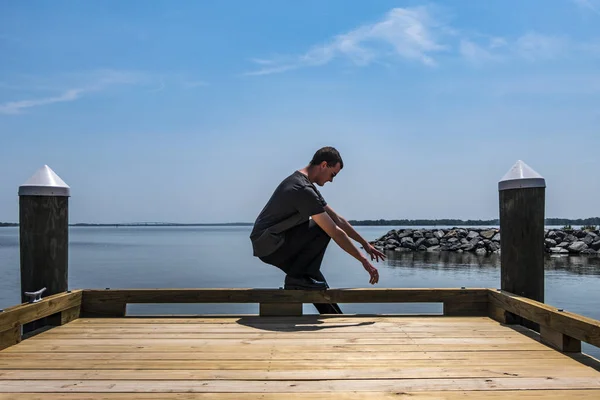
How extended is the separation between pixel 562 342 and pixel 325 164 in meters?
2.28

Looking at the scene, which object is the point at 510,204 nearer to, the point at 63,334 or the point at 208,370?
the point at 208,370

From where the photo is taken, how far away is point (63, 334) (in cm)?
396

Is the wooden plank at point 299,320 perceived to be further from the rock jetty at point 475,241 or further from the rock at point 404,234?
the rock at point 404,234

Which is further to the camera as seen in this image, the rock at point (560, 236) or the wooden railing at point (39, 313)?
the rock at point (560, 236)

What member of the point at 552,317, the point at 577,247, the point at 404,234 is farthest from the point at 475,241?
the point at 552,317

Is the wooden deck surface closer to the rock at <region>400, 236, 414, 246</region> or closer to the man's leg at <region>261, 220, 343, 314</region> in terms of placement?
the man's leg at <region>261, 220, 343, 314</region>

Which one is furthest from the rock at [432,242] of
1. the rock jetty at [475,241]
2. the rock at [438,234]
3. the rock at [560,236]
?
the rock at [560,236]

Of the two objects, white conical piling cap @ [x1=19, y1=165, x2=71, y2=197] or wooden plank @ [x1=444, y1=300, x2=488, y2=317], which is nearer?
white conical piling cap @ [x1=19, y1=165, x2=71, y2=197]

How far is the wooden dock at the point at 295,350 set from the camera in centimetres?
265

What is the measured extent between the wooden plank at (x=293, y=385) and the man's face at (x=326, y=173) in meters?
2.27

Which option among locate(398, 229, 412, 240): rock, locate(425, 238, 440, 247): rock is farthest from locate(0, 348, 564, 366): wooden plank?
locate(398, 229, 412, 240): rock

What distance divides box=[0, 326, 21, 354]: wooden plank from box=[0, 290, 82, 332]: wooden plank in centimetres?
3

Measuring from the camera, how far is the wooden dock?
265 centimetres

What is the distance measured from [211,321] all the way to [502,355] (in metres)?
2.33
